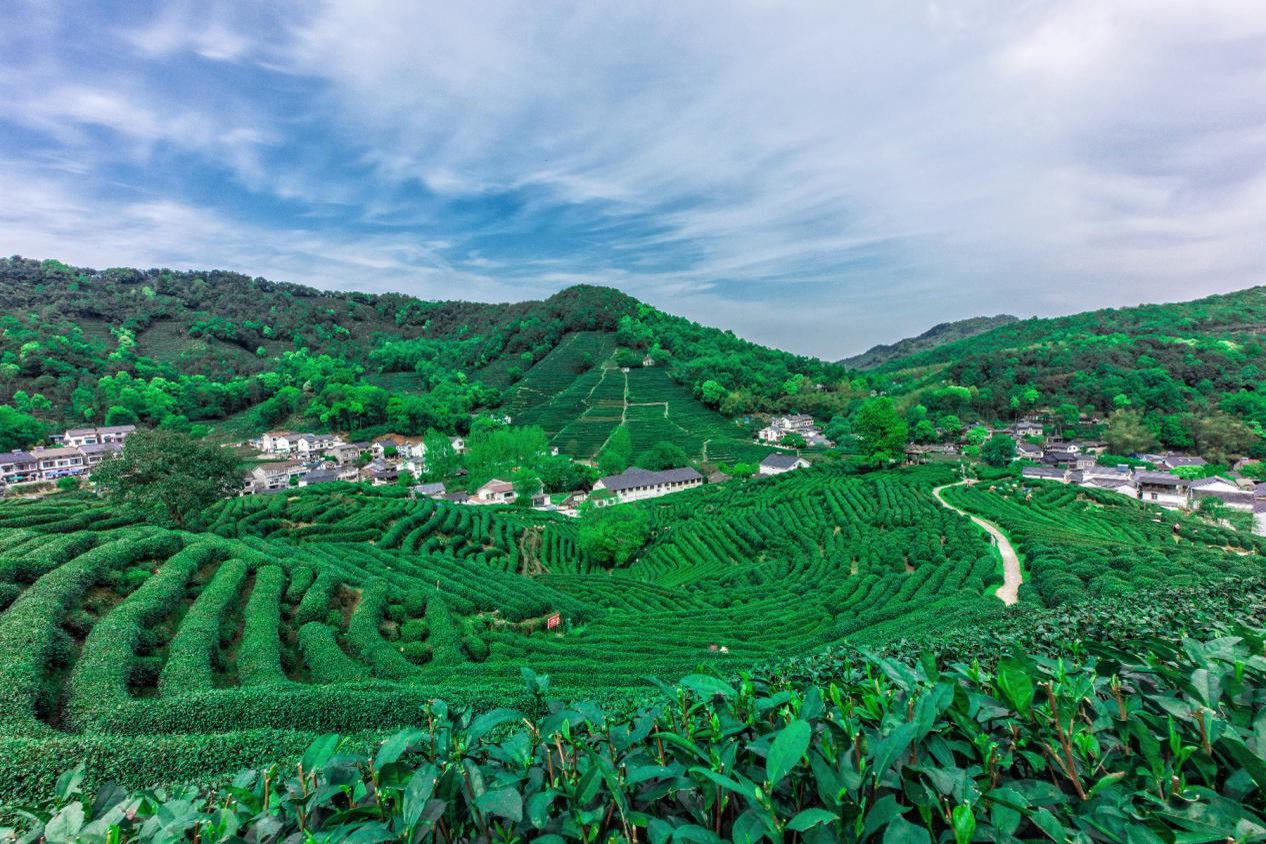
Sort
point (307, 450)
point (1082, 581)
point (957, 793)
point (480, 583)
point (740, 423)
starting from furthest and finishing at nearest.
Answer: point (740, 423)
point (307, 450)
point (480, 583)
point (1082, 581)
point (957, 793)

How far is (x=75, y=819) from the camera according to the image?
5.06 feet

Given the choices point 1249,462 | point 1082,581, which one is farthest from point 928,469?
point 1249,462

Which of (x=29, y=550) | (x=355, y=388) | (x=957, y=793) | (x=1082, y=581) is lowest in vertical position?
(x=1082, y=581)

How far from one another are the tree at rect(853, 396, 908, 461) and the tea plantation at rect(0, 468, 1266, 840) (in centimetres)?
1279

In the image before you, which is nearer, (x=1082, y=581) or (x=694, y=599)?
(x=1082, y=581)

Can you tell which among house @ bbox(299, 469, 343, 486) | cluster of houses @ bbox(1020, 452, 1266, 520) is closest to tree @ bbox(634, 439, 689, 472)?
cluster of houses @ bbox(1020, 452, 1266, 520)

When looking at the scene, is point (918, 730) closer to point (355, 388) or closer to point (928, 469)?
point (928, 469)

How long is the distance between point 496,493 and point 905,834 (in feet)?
153

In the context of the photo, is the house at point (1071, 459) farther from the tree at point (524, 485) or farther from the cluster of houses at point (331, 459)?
the cluster of houses at point (331, 459)

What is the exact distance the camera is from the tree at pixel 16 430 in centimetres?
5016

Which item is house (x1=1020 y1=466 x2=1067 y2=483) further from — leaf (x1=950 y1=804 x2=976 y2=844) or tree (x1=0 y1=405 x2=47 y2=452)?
tree (x1=0 y1=405 x2=47 y2=452)

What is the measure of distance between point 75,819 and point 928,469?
4763cm

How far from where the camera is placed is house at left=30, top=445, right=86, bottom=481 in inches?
1857

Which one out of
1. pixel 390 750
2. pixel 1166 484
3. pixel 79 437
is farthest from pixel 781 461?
pixel 79 437
